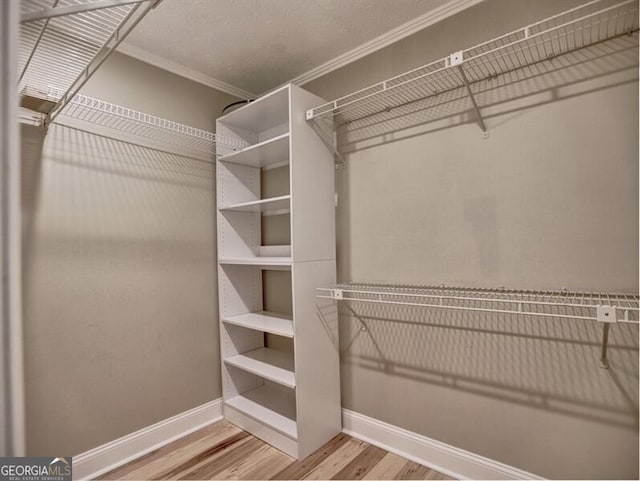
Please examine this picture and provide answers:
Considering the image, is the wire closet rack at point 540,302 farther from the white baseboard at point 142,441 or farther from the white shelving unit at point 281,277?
the white baseboard at point 142,441

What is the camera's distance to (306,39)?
1884 millimetres

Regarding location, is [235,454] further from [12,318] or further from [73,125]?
[73,125]

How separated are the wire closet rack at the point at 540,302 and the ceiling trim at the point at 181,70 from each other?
5.62ft

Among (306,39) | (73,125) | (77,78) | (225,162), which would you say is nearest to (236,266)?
(225,162)

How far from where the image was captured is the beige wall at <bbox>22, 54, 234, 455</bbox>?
1.60 meters

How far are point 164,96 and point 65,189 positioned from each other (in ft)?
2.81

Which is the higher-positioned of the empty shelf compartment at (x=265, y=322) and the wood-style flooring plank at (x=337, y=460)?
the empty shelf compartment at (x=265, y=322)

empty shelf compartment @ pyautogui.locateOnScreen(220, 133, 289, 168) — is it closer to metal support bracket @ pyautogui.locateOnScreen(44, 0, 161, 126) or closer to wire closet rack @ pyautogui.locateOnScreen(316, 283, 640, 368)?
metal support bracket @ pyautogui.locateOnScreen(44, 0, 161, 126)

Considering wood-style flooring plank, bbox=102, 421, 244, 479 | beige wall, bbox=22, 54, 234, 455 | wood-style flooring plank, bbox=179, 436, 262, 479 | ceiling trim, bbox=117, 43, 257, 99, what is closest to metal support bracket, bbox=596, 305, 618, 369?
wood-style flooring plank, bbox=179, 436, 262, 479

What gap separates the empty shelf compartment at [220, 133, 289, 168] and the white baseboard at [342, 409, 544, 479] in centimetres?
177

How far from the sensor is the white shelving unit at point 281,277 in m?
1.81

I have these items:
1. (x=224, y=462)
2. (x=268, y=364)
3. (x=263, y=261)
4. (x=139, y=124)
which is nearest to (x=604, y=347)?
(x=263, y=261)

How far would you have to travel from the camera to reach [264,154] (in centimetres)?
217

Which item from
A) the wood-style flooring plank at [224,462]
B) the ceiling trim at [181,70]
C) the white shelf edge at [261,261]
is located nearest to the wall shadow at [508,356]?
the white shelf edge at [261,261]
